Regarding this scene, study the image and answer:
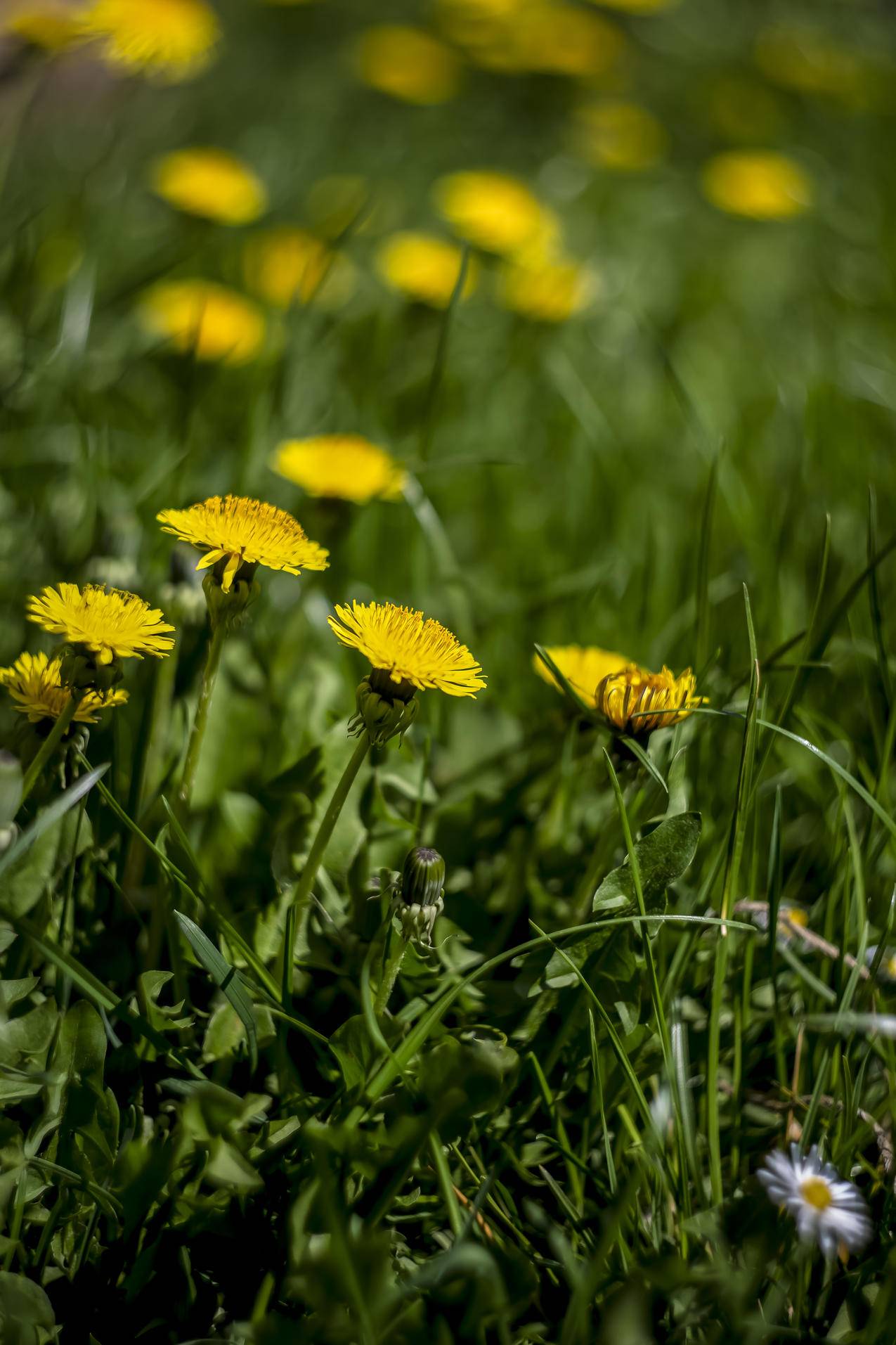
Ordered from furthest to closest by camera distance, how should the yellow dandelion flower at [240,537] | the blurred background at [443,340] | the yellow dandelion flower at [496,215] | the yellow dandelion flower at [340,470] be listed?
1. the yellow dandelion flower at [496,215]
2. the blurred background at [443,340]
3. the yellow dandelion flower at [340,470]
4. the yellow dandelion flower at [240,537]

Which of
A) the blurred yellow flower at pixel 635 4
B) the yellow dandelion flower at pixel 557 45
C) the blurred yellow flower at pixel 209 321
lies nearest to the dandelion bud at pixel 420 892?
the blurred yellow flower at pixel 209 321

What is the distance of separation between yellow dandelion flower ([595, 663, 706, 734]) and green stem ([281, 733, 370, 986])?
0.21 meters

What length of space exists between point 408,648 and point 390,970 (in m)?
0.24

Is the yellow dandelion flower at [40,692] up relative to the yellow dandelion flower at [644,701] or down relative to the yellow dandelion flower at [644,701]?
up

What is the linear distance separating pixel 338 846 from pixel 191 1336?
38cm

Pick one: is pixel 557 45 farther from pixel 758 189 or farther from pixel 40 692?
pixel 40 692

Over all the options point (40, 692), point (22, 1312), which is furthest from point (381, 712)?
point (22, 1312)

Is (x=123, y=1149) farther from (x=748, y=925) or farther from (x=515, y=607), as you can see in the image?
(x=515, y=607)

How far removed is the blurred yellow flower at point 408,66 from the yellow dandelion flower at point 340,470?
217 cm

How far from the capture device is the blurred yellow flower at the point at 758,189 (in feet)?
8.31

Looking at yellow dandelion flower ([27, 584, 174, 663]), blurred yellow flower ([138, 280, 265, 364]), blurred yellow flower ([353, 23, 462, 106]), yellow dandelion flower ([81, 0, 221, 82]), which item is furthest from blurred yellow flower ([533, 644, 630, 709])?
blurred yellow flower ([353, 23, 462, 106])

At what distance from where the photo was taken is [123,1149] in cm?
69

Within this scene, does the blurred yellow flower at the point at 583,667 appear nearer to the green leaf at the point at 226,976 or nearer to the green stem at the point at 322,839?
the green stem at the point at 322,839

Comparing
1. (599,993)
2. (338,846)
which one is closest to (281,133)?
(338,846)
